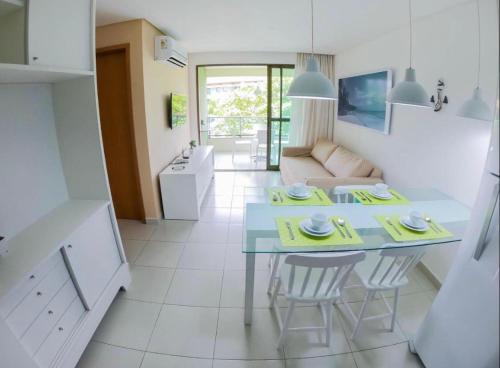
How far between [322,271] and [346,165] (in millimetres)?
2364

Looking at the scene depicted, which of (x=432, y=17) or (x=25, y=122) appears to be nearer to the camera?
(x=25, y=122)

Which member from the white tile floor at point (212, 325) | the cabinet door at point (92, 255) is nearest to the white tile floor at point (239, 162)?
the white tile floor at point (212, 325)

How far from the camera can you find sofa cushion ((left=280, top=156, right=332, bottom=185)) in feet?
12.2

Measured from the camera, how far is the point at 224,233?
3.07 meters

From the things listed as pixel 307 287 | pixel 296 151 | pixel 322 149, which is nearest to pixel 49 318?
pixel 307 287

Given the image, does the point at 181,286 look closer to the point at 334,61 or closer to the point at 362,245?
the point at 362,245

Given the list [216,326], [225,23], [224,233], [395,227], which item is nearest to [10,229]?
[216,326]

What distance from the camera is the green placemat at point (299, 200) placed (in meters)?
2.05

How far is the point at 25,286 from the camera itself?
128 cm

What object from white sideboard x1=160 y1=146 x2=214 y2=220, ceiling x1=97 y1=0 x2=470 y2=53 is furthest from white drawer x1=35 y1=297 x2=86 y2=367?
ceiling x1=97 y1=0 x2=470 y2=53

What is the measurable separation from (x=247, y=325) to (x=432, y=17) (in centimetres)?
301

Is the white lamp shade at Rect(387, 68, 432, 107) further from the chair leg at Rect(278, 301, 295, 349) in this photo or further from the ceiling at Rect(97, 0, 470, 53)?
the chair leg at Rect(278, 301, 295, 349)

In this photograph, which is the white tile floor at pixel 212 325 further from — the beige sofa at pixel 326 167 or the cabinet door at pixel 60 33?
the cabinet door at pixel 60 33

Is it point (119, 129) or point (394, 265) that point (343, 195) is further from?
point (119, 129)
